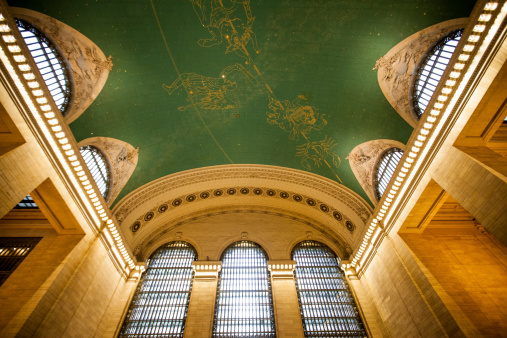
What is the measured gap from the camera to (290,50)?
31.4ft

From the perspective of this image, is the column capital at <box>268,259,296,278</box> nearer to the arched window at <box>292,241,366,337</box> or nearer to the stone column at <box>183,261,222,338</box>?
→ the arched window at <box>292,241,366,337</box>

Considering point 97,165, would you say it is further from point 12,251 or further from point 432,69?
point 432,69

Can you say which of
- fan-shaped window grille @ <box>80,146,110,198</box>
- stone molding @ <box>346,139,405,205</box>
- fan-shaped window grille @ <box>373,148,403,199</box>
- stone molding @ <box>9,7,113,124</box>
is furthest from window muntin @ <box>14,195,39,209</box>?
fan-shaped window grille @ <box>373,148,403,199</box>

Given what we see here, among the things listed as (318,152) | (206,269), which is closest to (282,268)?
(206,269)

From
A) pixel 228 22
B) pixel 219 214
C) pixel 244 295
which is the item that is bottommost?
pixel 244 295

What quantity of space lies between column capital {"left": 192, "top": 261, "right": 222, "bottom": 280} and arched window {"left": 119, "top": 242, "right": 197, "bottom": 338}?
478mm

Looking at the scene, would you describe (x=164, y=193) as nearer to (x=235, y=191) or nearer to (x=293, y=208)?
(x=235, y=191)

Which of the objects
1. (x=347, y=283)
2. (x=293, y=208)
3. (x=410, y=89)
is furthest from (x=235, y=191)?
(x=410, y=89)

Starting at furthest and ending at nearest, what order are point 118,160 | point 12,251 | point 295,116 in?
1. point 295,116
2. point 118,160
3. point 12,251

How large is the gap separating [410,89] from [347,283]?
8757 millimetres

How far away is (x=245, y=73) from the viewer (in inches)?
401

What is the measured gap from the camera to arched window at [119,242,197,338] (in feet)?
33.8

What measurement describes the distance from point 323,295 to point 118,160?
1078 cm

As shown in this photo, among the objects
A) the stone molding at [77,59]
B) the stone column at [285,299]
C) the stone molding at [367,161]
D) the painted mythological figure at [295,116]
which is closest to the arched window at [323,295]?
the stone column at [285,299]
